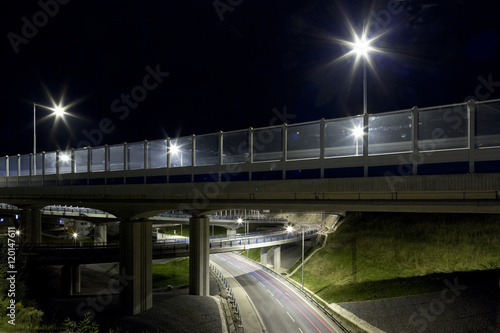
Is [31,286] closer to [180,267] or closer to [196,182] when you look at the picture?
[196,182]

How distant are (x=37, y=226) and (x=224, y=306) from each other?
27.8m

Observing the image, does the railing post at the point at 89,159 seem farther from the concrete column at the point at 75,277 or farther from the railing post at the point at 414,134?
the concrete column at the point at 75,277

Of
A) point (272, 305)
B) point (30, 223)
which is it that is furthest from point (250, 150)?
point (30, 223)

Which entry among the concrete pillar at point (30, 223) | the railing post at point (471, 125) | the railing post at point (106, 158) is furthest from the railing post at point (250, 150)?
the concrete pillar at point (30, 223)

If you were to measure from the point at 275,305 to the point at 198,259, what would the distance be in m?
9.58

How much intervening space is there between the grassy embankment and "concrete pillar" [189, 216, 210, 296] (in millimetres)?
14760

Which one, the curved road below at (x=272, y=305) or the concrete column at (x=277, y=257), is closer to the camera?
the curved road below at (x=272, y=305)

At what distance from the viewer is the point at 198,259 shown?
28078 millimetres

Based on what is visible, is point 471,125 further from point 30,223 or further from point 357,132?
point 30,223

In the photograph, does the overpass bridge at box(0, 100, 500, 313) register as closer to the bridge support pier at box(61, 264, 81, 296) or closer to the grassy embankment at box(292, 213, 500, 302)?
the bridge support pier at box(61, 264, 81, 296)

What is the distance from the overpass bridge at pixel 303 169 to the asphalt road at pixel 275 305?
36.8 feet

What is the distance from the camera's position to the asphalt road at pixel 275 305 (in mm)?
24984

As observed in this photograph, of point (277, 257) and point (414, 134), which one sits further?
point (277, 257)

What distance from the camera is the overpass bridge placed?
917cm
